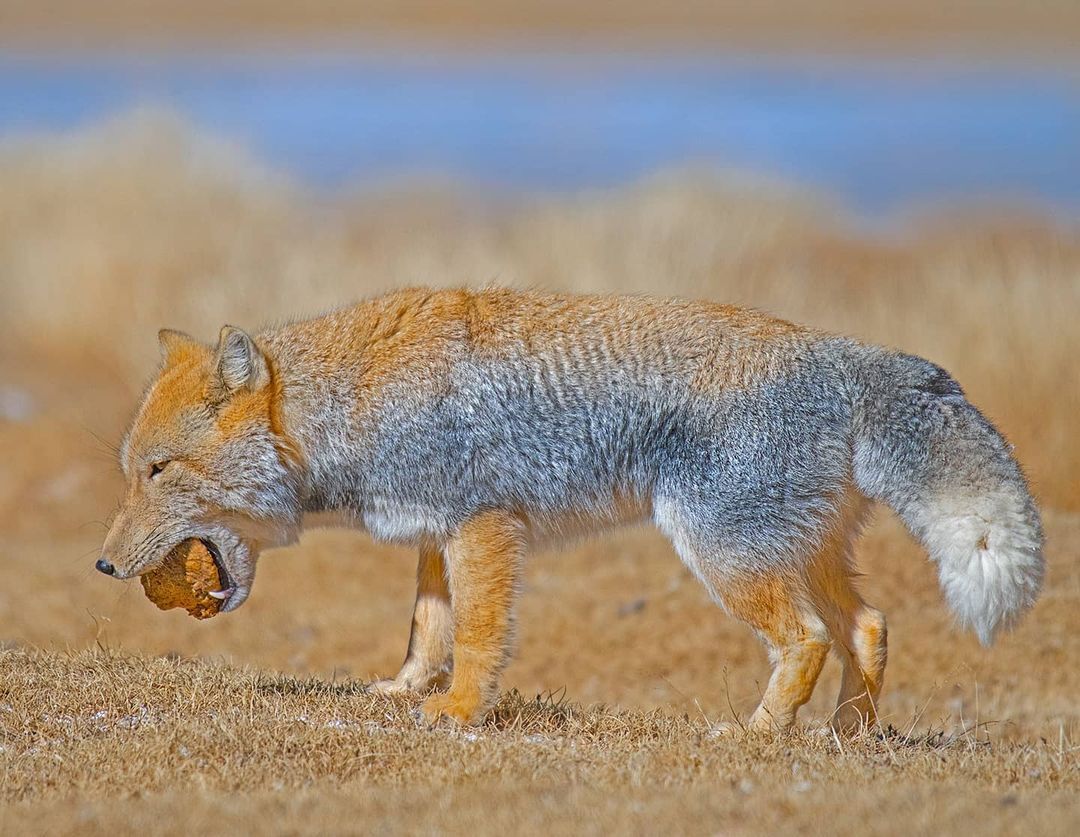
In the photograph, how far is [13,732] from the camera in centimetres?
582

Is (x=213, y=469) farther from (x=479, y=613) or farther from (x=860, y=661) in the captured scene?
(x=860, y=661)

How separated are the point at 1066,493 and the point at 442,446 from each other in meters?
8.07

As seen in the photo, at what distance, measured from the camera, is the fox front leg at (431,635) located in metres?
7.06

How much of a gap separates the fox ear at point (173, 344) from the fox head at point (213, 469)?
0.20 meters

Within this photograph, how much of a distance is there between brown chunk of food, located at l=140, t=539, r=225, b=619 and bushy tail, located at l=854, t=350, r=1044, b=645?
3031 millimetres

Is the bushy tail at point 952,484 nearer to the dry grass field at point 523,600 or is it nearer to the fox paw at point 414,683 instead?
the dry grass field at point 523,600

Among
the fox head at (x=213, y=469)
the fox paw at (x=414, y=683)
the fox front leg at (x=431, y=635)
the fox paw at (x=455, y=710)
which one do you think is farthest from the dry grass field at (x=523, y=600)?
the fox head at (x=213, y=469)

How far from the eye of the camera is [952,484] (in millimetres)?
6055

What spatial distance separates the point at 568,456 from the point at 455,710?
4.21 ft

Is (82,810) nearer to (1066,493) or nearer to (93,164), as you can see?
(1066,493)

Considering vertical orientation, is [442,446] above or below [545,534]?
above

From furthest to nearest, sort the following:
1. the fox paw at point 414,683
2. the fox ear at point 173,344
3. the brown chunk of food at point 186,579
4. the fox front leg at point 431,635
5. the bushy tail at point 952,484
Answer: the fox front leg at point 431,635, the fox paw at point 414,683, the fox ear at point 173,344, the brown chunk of food at point 186,579, the bushy tail at point 952,484

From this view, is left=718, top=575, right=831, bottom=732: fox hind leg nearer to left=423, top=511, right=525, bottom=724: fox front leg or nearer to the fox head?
left=423, top=511, right=525, bottom=724: fox front leg

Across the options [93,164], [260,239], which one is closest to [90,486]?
[260,239]
